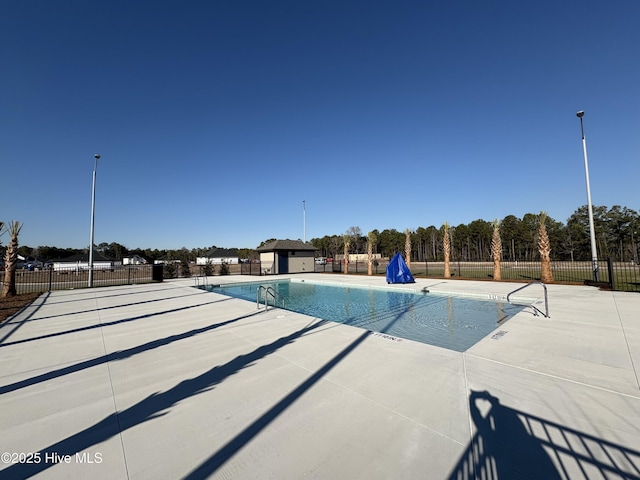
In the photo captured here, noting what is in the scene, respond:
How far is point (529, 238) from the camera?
48.3 meters

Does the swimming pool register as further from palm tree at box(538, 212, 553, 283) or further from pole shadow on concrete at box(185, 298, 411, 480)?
palm tree at box(538, 212, 553, 283)

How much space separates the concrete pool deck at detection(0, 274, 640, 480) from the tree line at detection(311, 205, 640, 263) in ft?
Result: 68.9

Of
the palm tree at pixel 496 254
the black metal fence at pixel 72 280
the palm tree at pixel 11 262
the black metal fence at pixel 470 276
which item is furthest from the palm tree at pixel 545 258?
the palm tree at pixel 11 262

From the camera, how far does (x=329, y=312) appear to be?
9914 millimetres

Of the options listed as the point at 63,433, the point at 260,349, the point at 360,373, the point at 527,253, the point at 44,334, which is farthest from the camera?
the point at 527,253

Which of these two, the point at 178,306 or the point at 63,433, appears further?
the point at 178,306

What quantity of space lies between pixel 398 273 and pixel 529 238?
46.0 m

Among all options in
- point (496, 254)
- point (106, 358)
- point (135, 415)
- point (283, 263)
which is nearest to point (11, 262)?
point (106, 358)

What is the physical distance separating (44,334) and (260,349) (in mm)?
5442

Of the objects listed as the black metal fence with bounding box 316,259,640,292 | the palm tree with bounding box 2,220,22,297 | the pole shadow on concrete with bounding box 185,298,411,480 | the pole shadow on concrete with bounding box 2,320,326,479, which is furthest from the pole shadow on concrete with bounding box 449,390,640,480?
the palm tree with bounding box 2,220,22,297

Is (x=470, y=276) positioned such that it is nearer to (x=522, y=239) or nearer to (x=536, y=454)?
(x=536, y=454)

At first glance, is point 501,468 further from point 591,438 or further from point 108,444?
point 108,444

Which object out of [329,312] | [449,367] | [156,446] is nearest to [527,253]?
[329,312]

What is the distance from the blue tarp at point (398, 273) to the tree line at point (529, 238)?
941 cm
